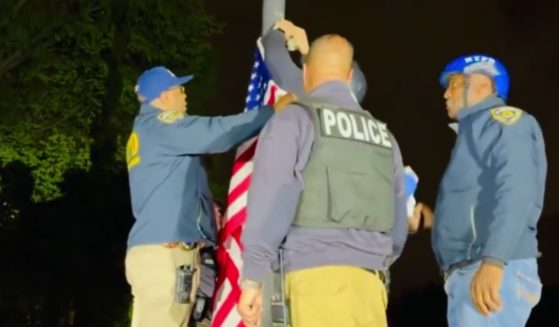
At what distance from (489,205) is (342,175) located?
3.09ft

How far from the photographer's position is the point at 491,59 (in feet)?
17.2

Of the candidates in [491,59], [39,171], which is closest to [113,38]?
[39,171]

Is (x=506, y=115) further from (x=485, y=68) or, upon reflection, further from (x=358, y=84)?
(x=358, y=84)

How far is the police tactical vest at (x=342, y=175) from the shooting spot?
424cm

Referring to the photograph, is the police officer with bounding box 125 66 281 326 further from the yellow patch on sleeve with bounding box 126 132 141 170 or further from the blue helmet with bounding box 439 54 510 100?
the blue helmet with bounding box 439 54 510 100

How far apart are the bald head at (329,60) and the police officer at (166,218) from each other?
130cm

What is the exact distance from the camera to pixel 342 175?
4.28 m

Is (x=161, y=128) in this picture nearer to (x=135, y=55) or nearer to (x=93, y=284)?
(x=93, y=284)

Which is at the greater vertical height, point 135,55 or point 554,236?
point 135,55

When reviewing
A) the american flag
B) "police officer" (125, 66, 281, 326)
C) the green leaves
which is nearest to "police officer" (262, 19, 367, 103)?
"police officer" (125, 66, 281, 326)

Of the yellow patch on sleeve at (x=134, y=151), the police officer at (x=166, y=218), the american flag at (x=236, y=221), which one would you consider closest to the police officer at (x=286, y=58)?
the police officer at (x=166, y=218)

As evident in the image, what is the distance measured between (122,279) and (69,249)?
968 millimetres

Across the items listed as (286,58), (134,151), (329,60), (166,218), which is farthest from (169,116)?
(329,60)

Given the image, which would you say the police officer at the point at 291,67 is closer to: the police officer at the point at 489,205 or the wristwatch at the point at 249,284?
the police officer at the point at 489,205
